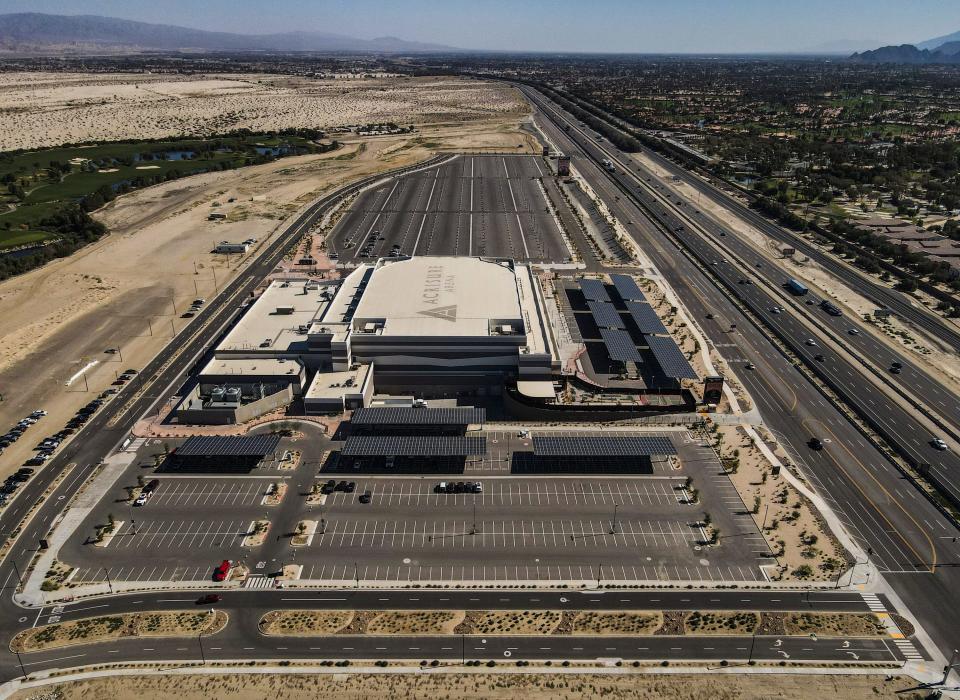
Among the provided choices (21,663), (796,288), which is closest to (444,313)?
(21,663)

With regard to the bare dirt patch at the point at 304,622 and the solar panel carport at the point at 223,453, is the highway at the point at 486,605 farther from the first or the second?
the solar panel carport at the point at 223,453

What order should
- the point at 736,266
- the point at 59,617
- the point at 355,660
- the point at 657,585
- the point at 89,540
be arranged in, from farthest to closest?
the point at 736,266 < the point at 89,540 < the point at 657,585 < the point at 59,617 < the point at 355,660

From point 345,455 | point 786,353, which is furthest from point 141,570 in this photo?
point 786,353

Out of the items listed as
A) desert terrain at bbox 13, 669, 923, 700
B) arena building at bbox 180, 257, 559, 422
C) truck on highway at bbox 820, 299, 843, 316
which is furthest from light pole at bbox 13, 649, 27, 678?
truck on highway at bbox 820, 299, 843, 316

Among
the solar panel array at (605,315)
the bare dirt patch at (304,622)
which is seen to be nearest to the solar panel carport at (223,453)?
the bare dirt patch at (304,622)

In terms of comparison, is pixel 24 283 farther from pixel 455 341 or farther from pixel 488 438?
pixel 488 438

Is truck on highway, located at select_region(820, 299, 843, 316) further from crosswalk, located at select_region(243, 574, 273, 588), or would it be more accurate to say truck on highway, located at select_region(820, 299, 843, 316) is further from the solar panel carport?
crosswalk, located at select_region(243, 574, 273, 588)
